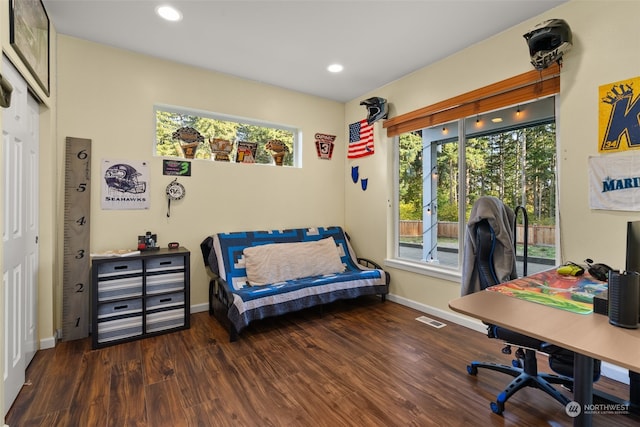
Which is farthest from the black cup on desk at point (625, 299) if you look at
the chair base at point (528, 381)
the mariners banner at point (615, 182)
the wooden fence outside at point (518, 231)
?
the wooden fence outside at point (518, 231)

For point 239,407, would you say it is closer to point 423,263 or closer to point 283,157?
point 423,263

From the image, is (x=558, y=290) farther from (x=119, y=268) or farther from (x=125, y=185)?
(x=125, y=185)

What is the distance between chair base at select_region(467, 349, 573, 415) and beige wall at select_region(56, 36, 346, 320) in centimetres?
280

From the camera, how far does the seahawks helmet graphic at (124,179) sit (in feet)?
9.63

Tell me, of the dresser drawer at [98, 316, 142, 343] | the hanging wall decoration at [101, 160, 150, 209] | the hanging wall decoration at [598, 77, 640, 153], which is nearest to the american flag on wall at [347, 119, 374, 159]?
the hanging wall decoration at [598, 77, 640, 153]

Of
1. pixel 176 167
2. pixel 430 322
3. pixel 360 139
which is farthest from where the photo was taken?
pixel 360 139

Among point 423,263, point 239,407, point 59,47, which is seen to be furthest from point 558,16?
point 59,47

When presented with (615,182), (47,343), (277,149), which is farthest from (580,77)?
(47,343)

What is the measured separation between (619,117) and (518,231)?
3.86ft

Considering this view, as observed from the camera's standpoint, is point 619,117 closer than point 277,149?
Yes

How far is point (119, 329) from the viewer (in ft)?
8.67

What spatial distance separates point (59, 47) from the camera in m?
2.70

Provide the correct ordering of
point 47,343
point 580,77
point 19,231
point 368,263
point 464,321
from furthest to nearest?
point 368,263 → point 464,321 → point 47,343 → point 580,77 → point 19,231

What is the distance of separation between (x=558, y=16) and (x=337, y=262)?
3.02 metres
